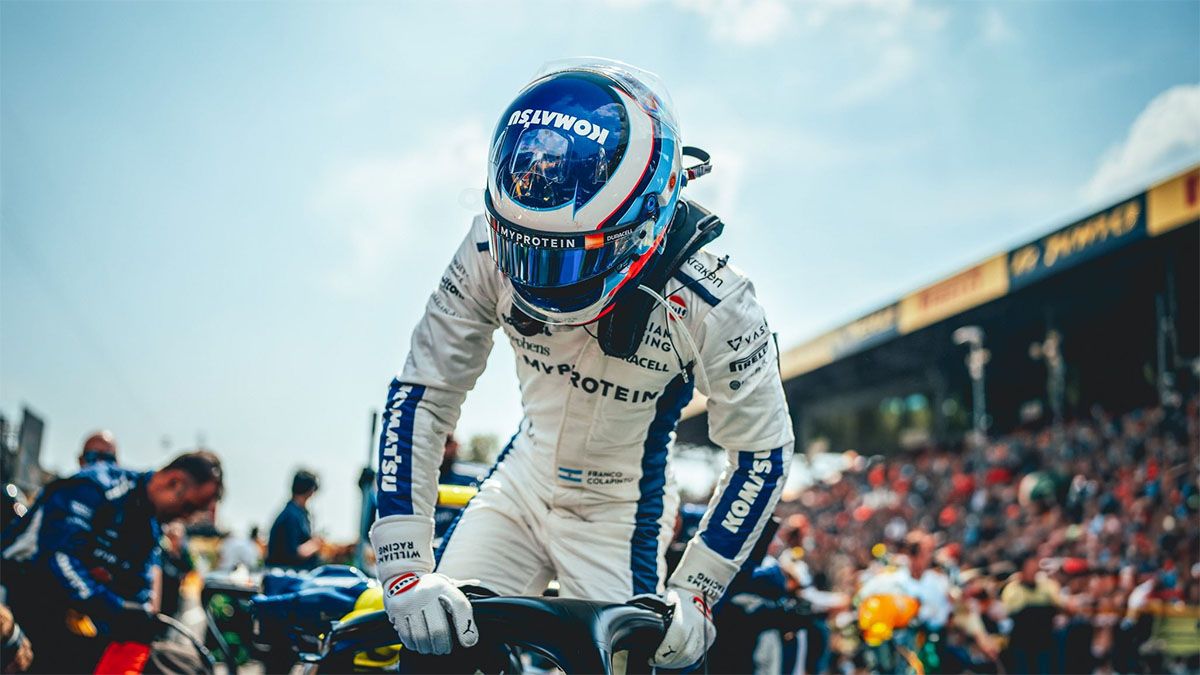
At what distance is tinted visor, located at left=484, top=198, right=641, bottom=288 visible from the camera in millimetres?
2471

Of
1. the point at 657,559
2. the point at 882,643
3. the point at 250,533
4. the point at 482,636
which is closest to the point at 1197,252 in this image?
the point at 882,643

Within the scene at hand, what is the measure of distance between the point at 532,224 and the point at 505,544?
3.79 ft

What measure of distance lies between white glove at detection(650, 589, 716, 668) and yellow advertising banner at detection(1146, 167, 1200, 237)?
1350 cm

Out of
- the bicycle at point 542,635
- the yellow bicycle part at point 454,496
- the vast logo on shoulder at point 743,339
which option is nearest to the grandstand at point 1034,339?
the yellow bicycle part at point 454,496

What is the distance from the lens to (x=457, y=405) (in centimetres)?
292

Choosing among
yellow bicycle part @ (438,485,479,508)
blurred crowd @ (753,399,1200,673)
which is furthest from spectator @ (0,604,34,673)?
blurred crowd @ (753,399,1200,673)

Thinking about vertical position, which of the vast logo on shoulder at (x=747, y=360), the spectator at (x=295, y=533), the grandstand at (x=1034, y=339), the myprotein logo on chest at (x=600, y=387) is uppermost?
the grandstand at (x=1034, y=339)

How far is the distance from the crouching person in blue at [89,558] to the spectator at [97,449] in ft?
10.1

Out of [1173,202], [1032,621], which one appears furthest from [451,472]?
[1173,202]

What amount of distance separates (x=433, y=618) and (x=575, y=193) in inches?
40.8

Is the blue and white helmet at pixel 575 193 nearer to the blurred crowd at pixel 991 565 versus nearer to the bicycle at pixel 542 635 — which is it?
the bicycle at pixel 542 635

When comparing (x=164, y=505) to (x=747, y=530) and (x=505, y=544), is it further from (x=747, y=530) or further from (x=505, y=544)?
(x=747, y=530)

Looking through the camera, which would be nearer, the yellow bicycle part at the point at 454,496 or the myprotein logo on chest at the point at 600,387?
the myprotein logo on chest at the point at 600,387

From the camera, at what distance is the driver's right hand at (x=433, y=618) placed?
216cm
